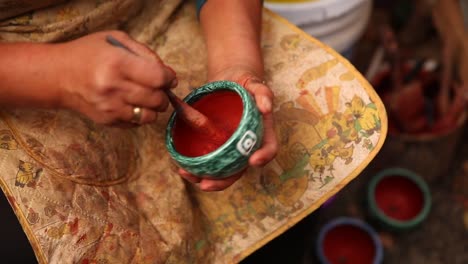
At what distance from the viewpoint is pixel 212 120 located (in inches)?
29.5

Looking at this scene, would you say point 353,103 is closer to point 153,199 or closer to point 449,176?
point 153,199

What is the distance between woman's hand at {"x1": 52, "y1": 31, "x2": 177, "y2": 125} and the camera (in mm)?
595

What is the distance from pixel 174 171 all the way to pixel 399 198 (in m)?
0.98

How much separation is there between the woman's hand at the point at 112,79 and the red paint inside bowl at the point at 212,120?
0.09m

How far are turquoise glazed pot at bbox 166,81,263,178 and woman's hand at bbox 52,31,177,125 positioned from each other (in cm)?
9

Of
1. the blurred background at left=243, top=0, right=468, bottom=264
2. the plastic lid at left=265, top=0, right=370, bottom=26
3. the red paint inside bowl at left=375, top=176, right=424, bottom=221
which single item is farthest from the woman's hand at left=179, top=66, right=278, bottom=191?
the red paint inside bowl at left=375, top=176, right=424, bottom=221

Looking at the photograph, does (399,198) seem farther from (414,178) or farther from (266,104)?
(266,104)

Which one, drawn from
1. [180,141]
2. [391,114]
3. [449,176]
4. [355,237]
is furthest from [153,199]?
[449,176]

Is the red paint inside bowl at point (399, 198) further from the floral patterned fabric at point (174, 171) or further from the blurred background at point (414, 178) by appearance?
the floral patterned fabric at point (174, 171)

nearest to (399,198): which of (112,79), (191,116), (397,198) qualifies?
(397,198)

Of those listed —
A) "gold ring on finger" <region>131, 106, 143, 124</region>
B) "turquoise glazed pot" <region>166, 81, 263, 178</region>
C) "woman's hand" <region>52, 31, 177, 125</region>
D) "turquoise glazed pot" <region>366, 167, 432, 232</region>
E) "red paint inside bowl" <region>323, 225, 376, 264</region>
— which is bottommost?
"red paint inside bowl" <region>323, 225, 376, 264</region>

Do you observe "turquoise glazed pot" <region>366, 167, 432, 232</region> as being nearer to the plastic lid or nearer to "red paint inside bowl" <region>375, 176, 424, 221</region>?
"red paint inside bowl" <region>375, 176, 424, 221</region>

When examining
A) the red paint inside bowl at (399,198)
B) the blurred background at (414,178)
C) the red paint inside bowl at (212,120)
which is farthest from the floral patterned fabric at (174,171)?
the red paint inside bowl at (399,198)

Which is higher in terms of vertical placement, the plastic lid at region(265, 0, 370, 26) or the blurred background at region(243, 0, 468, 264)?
the plastic lid at region(265, 0, 370, 26)
